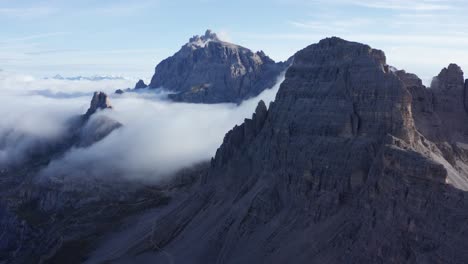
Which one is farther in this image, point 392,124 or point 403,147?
point 392,124

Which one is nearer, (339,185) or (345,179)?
(345,179)

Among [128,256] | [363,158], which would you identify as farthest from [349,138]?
[128,256]

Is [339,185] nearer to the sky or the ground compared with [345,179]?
nearer to the ground

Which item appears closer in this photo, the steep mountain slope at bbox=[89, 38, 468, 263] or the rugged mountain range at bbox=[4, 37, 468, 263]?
the steep mountain slope at bbox=[89, 38, 468, 263]

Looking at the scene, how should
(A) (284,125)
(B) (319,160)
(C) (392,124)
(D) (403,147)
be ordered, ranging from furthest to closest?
(A) (284,125) < (B) (319,160) < (C) (392,124) < (D) (403,147)

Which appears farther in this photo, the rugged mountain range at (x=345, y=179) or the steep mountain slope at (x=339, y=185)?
the rugged mountain range at (x=345, y=179)

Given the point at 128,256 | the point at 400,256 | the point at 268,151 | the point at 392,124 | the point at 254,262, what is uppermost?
the point at 392,124

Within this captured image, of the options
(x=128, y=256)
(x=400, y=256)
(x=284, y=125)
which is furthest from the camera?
(x=128, y=256)

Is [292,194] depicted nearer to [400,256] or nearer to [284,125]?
[284,125]
